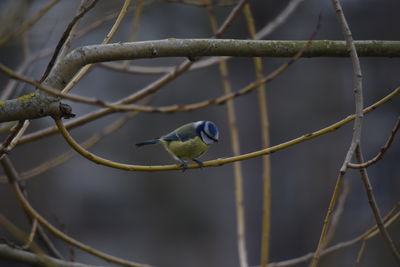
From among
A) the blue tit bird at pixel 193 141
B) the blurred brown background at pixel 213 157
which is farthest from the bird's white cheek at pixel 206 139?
the blurred brown background at pixel 213 157

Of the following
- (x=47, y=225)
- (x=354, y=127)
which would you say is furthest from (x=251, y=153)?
(x=47, y=225)

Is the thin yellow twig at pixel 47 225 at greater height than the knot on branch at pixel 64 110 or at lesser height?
lesser

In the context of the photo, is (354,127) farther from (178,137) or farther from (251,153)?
(178,137)

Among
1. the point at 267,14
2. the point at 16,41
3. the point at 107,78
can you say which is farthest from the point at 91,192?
the point at 16,41

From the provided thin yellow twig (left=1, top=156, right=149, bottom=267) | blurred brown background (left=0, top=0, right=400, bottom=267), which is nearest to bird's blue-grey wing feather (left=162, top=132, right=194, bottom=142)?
thin yellow twig (left=1, top=156, right=149, bottom=267)

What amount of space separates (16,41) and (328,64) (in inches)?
251

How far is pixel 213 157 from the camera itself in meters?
8.10

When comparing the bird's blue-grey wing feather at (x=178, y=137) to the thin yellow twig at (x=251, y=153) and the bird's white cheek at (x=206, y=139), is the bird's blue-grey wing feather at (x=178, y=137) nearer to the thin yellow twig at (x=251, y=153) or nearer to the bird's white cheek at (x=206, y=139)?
the bird's white cheek at (x=206, y=139)

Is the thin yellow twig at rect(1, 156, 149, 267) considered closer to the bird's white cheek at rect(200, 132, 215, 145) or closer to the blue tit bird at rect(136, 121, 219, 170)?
the blue tit bird at rect(136, 121, 219, 170)

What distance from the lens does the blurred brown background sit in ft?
24.9

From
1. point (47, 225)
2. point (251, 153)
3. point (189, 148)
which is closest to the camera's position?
point (251, 153)

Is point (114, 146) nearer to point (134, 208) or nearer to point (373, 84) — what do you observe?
point (134, 208)

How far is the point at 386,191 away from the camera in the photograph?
6422 mm

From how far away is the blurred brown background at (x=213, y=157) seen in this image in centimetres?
759
